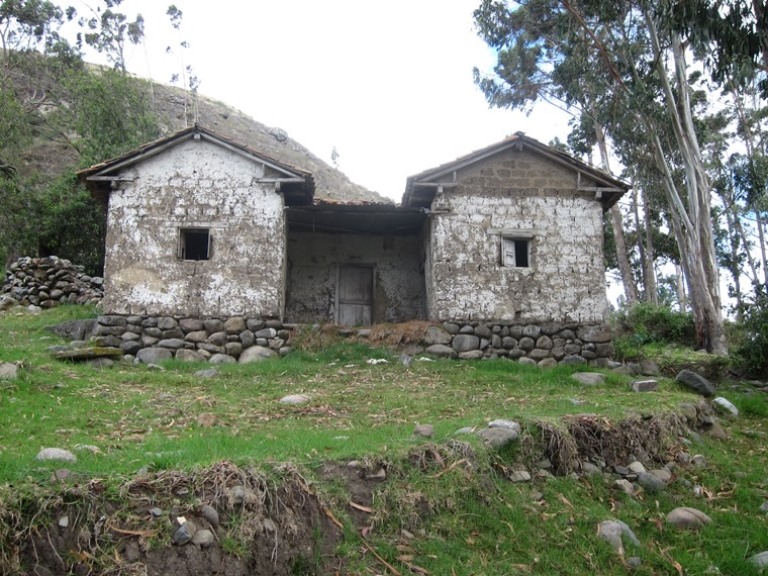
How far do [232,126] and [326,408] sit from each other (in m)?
39.6

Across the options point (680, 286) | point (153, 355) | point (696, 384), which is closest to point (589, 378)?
point (696, 384)

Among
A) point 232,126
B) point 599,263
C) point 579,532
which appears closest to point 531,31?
point 599,263

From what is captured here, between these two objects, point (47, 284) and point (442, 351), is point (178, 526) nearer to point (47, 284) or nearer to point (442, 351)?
point (442, 351)

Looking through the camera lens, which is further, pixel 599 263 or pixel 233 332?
pixel 599 263

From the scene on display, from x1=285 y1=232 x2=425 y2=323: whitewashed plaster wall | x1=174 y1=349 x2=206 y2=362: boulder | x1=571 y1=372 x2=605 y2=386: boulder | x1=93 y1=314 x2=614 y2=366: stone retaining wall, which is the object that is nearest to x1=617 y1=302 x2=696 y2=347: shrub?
x1=93 y1=314 x2=614 y2=366: stone retaining wall

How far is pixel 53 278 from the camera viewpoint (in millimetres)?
18156

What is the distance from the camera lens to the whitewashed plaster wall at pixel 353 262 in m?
17.0

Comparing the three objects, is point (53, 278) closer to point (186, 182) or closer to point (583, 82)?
point (186, 182)

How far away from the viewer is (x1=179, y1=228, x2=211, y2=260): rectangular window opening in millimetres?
14320

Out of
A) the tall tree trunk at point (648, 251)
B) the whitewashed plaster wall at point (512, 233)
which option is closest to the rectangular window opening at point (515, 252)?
the whitewashed plaster wall at point (512, 233)

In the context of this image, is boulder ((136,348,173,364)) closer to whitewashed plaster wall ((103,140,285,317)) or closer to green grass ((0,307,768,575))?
whitewashed plaster wall ((103,140,285,317))

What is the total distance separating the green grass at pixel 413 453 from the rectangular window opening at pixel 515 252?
3.71 m

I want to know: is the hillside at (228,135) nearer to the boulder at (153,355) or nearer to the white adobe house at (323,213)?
the white adobe house at (323,213)

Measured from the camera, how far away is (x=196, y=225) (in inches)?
559
